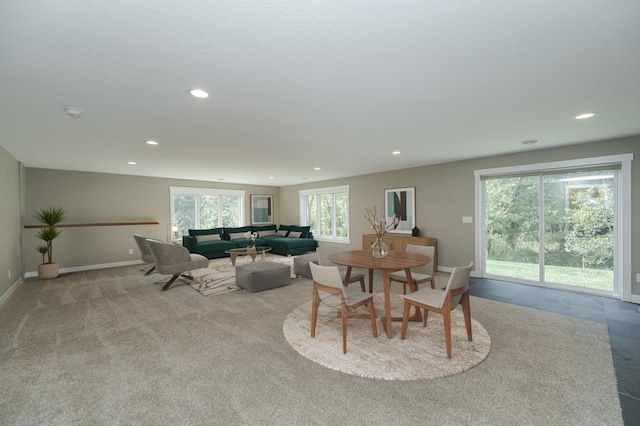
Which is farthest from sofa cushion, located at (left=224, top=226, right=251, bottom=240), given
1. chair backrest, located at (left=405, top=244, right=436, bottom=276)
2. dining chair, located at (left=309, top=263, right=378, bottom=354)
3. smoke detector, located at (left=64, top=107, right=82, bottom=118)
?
dining chair, located at (left=309, top=263, right=378, bottom=354)

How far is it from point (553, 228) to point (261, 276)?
4761 mm

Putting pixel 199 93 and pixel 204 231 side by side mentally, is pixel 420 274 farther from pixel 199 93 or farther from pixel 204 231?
pixel 204 231

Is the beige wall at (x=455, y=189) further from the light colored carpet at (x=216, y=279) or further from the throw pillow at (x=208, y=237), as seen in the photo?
the throw pillow at (x=208, y=237)

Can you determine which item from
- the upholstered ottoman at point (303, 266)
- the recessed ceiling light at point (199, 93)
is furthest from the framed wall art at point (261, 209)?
the recessed ceiling light at point (199, 93)

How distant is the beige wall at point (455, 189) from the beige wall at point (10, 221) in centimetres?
663

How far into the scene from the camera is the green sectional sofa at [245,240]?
22.8 feet

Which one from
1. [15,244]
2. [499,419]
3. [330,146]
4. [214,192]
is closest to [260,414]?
[499,419]

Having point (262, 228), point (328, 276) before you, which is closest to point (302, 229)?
point (262, 228)

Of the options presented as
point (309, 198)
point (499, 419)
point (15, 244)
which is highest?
point (309, 198)

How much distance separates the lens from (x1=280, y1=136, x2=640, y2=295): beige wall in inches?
145

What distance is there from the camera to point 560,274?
433 cm

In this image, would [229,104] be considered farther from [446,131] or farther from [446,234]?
[446,234]

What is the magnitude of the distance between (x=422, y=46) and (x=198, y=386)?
8.94ft

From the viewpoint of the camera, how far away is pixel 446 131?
10.8 ft
